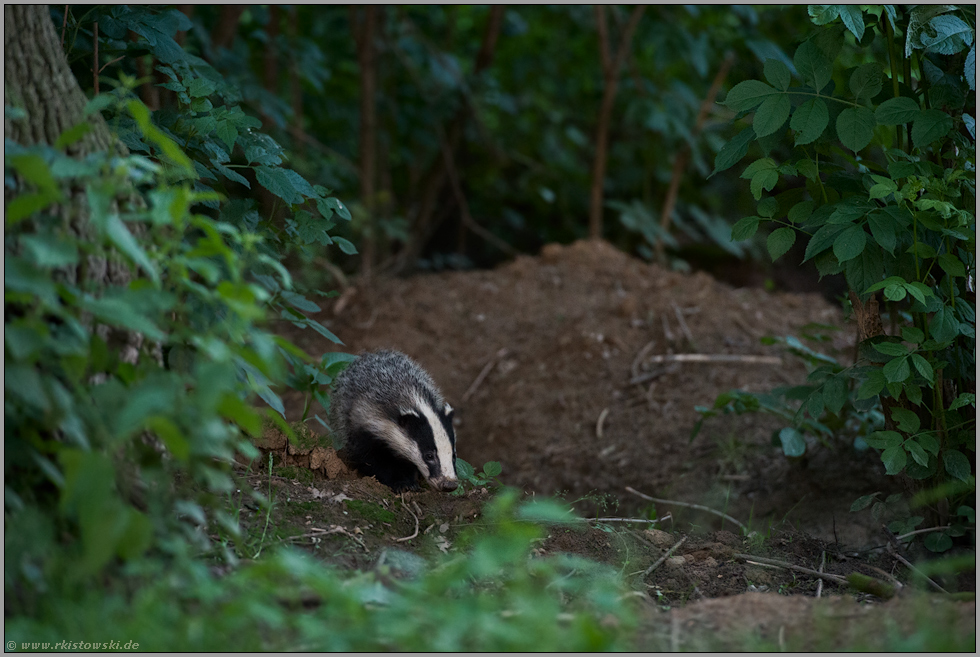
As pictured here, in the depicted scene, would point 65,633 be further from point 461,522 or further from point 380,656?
point 461,522

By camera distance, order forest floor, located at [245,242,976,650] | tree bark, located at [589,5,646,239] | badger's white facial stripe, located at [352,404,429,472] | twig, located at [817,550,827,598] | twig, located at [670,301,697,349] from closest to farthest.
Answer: forest floor, located at [245,242,976,650], twig, located at [817,550,827,598], badger's white facial stripe, located at [352,404,429,472], twig, located at [670,301,697,349], tree bark, located at [589,5,646,239]

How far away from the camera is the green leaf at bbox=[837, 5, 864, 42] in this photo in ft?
11.8

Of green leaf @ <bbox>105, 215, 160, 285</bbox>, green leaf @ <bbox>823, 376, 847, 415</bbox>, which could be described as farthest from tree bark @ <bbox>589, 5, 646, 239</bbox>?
green leaf @ <bbox>105, 215, 160, 285</bbox>

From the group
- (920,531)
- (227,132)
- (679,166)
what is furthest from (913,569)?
(679,166)

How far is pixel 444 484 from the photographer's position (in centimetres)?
453

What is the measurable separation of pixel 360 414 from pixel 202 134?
1.99 m

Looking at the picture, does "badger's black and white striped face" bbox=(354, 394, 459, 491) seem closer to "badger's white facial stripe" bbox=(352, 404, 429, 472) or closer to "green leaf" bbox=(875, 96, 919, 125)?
"badger's white facial stripe" bbox=(352, 404, 429, 472)

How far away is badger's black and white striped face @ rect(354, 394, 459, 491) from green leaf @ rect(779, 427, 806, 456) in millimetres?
1934

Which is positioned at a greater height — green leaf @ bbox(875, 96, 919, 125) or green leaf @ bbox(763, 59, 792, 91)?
green leaf @ bbox(763, 59, 792, 91)

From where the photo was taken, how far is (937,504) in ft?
13.7

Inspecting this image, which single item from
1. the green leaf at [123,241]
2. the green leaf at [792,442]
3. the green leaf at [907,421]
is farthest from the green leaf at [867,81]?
the green leaf at [123,241]

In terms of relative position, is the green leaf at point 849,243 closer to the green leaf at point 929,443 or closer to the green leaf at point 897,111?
the green leaf at point 897,111

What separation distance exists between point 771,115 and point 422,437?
99.6 inches

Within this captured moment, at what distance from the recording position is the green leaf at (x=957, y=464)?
12.8ft
